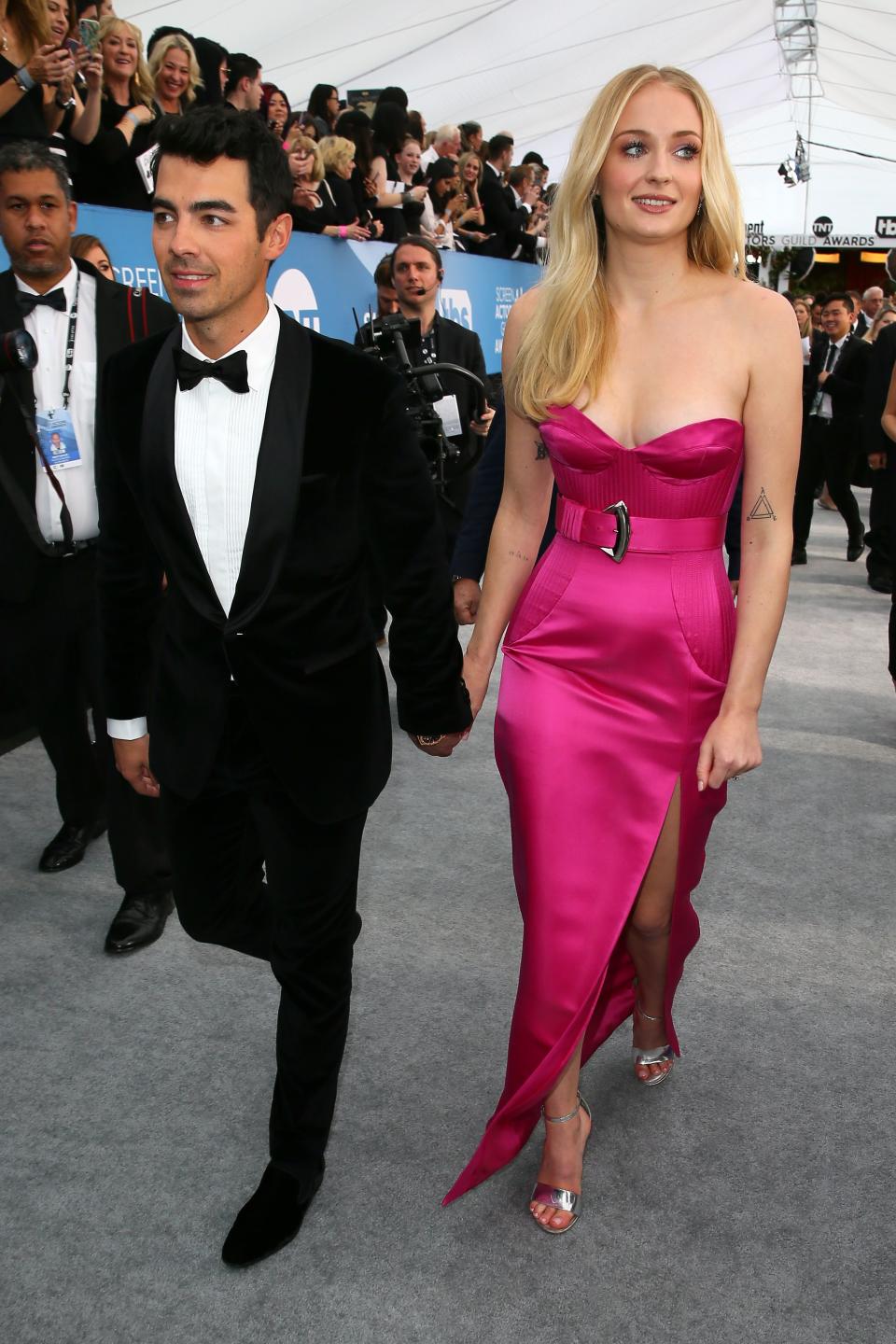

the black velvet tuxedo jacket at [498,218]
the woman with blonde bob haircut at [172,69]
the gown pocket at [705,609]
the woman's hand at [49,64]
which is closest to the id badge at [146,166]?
the woman with blonde bob haircut at [172,69]

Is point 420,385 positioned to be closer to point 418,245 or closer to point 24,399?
point 418,245

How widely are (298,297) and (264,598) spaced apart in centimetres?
532

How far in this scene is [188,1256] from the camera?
2240 millimetres

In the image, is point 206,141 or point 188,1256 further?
point 188,1256

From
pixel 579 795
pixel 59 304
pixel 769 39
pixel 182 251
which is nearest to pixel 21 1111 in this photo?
pixel 579 795

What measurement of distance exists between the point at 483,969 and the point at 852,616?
5.11 m

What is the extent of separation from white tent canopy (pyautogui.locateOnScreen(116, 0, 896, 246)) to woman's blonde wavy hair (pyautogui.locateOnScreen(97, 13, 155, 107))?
287 centimetres

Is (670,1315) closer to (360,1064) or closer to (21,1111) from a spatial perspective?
(360,1064)

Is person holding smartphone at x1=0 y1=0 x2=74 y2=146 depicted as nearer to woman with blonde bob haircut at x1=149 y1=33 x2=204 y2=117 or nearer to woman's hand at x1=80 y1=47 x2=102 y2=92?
woman's hand at x1=80 y1=47 x2=102 y2=92

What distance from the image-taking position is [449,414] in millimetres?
5270

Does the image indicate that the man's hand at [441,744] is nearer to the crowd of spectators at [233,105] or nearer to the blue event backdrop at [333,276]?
the crowd of spectators at [233,105]

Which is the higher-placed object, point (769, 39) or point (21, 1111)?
point (769, 39)

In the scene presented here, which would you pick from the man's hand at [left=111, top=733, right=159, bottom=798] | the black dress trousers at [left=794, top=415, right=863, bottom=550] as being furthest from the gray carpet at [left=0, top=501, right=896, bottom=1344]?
the black dress trousers at [left=794, top=415, right=863, bottom=550]

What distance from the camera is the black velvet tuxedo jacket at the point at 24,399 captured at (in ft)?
11.0
